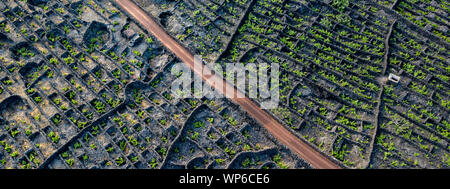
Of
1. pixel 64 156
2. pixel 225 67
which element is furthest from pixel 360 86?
pixel 64 156

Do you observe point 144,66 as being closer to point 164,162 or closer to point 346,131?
point 164,162

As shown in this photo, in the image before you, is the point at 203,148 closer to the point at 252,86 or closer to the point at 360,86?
the point at 252,86

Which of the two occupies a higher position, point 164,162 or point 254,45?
point 254,45

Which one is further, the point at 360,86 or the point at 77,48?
the point at 77,48

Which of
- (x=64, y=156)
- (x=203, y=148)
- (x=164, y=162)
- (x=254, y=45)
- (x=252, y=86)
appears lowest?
(x=64, y=156)

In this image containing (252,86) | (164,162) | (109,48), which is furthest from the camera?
(109,48)

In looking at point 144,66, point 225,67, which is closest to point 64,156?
point 144,66

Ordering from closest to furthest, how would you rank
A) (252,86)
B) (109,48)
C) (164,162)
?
(164,162) → (252,86) → (109,48)
